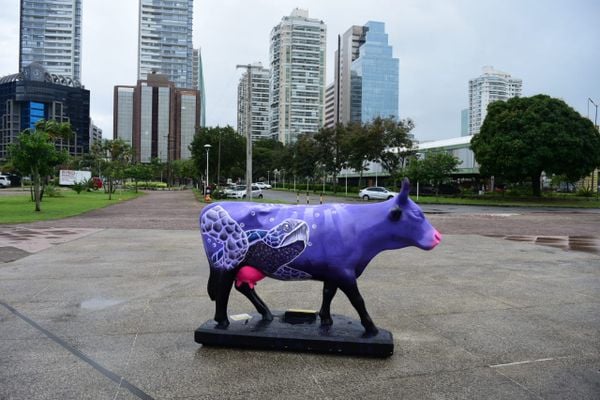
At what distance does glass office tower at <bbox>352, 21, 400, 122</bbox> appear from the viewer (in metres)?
139

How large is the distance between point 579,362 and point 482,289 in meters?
3.06

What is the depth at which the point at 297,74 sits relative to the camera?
5910 inches

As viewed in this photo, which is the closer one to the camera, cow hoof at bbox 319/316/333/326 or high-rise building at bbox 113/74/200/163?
cow hoof at bbox 319/316/333/326

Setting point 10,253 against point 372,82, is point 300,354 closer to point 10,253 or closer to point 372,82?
point 10,253

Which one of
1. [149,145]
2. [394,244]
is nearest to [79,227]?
[394,244]

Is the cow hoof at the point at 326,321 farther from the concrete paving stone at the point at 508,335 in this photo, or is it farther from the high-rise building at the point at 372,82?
the high-rise building at the point at 372,82

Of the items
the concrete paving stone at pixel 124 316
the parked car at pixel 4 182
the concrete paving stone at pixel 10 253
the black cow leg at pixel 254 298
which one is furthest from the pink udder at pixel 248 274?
the parked car at pixel 4 182

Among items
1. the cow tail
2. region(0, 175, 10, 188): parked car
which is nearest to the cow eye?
the cow tail

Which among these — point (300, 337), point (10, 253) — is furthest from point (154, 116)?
point (300, 337)

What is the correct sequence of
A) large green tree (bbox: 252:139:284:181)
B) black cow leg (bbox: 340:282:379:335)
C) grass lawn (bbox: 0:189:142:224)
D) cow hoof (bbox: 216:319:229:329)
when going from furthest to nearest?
large green tree (bbox: 252:139:284:181) → grass lawn (bbox: 0:189:142:224) → cow hoof (bbox: 216:319:229:329) → black cow leg (bbox: 340:282:379:335)

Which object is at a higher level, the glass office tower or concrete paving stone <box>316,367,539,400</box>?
the glass office tower

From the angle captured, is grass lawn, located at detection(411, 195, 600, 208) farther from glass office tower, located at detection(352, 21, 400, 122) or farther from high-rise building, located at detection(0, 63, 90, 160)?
glass office tower, located at detection(352, 21, 400, 122)

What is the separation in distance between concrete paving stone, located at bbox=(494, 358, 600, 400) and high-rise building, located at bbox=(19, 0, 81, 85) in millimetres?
169835

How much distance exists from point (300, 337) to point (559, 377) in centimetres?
230
